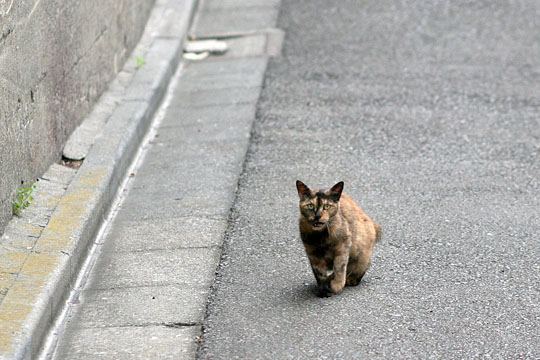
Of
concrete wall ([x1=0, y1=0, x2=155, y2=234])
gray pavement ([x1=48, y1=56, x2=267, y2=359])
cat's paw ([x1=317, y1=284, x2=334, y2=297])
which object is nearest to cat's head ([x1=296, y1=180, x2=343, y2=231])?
cat's paw ([x1=317, y1=284, x2=334, y2=297])

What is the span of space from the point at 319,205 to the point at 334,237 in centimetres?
21

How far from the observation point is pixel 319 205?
517 centimetres

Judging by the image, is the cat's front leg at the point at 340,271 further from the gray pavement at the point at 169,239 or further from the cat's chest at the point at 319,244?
the gray pavement at the point at 169,239

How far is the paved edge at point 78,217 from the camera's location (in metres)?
4.77

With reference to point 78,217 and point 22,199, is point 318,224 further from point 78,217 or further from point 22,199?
point 22,199

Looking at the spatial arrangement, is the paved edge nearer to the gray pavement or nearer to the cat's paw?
the gray pavement

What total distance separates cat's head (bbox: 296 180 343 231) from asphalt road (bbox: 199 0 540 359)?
1.49ft

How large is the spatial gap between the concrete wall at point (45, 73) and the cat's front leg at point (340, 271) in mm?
1740

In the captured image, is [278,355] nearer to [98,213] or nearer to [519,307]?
[519,307]

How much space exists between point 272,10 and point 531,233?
21.1 ft

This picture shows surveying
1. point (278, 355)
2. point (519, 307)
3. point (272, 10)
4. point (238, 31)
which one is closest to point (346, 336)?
point (278, 355)

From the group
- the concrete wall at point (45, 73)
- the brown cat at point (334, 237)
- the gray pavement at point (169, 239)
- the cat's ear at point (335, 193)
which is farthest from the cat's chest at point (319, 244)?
the concrete wall at point (45, 73)

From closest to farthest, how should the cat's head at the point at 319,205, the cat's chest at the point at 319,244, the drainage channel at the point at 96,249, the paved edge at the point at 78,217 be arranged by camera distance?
the paved edge at the point at 78,217
the drainage channel at the point at 96,249
the cat's head at the point at 319,205
the cat's chest at the point at 319,244

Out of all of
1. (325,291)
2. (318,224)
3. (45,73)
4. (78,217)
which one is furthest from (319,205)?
(45,73)
